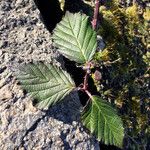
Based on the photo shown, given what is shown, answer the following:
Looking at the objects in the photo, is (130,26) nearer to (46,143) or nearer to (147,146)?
(147,146)

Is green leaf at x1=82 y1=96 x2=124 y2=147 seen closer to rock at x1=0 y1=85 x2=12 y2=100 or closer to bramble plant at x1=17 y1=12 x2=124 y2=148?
bramble plant at x1=17 y1=12 x2=124 y2=148

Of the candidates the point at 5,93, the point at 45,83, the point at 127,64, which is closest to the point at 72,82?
the point at 45,83

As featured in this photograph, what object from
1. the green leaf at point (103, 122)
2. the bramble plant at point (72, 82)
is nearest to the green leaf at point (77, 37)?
the bramble plant at point (72, 82)

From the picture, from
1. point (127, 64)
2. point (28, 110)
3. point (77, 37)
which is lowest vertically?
point (127, 64)

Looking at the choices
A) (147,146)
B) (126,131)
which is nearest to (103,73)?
(126,131)

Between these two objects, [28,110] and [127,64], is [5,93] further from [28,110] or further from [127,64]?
[127,64]
